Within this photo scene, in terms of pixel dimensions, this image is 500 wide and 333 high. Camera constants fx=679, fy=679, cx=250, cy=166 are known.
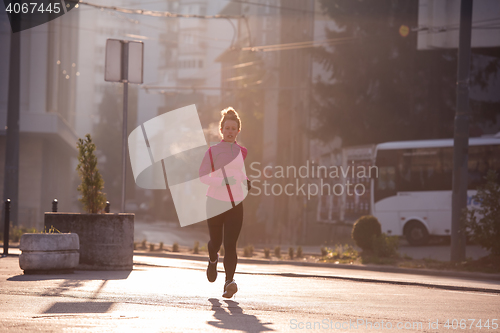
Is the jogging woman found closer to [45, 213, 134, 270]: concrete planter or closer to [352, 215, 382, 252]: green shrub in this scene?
[45, 213, 134, 270]: concrete planter

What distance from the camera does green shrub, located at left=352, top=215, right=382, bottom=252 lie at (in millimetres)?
18000

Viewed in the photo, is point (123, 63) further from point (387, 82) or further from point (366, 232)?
point (387, 82)

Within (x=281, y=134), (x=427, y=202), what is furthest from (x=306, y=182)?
(x=427, y=202)

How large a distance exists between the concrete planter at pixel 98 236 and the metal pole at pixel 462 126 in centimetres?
799

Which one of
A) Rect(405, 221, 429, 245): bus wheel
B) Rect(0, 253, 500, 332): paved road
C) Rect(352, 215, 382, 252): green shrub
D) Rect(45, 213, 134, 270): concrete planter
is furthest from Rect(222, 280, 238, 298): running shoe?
Rect(405, 221, 429, 245): bus wheel

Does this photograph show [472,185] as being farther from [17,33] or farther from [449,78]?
[17,33]

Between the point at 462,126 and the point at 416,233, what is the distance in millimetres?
10340

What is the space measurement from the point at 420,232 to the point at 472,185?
8.30ft

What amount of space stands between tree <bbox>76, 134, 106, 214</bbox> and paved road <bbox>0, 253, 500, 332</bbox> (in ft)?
4.31

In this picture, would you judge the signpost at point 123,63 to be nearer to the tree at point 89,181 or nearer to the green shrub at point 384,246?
the tree at point 89,181

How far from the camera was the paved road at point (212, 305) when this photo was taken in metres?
5.34

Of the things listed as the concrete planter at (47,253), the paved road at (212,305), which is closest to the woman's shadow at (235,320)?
the paved road at (212,305)

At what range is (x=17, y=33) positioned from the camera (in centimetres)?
2081

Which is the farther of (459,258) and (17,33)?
(17,33)
